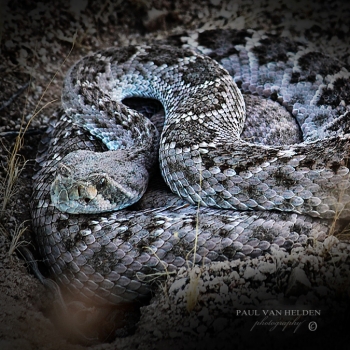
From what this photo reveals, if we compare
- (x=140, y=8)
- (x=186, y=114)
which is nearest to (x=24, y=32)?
(x=140, y=8)

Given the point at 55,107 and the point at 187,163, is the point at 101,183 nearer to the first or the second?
the point at 187,163

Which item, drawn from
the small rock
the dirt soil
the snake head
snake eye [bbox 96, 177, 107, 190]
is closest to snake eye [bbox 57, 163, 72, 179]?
the snake head

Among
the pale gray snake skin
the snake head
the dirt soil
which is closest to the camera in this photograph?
the dirt soil

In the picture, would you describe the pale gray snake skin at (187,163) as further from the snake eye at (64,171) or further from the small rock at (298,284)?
the small rock at (298,284)

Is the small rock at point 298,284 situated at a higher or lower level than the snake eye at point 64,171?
lower

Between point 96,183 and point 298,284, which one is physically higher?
point 96,183

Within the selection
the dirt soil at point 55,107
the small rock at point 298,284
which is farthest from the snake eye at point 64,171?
the small rock at point 298,284

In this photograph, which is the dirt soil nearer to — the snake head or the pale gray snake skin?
the pale gray snake skin

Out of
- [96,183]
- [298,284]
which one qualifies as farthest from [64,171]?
[298,284]
